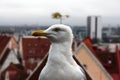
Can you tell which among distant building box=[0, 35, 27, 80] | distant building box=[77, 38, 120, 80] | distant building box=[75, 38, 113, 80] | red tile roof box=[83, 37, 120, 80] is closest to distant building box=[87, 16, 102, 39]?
distant building box=[0, 35, 27, 80]

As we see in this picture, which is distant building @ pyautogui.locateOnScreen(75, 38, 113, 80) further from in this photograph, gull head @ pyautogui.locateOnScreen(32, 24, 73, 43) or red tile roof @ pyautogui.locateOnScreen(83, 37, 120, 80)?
gull head @ pyautogui.locateOnScreen(32, 24, 73, 43)

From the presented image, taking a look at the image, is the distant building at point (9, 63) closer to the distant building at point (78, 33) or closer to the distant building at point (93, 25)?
the distant building at point (78, 33)

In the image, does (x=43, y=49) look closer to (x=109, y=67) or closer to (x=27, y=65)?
(x=27, y=65)

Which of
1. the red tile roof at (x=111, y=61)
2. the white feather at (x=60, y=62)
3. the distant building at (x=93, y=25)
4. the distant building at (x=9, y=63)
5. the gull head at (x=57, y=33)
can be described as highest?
the gull head at (x=57, y=33)

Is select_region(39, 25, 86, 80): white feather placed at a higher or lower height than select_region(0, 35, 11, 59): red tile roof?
higher

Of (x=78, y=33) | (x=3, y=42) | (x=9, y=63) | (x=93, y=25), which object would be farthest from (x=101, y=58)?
(x=93, y=25)

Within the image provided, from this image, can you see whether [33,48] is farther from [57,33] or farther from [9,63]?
[57,33]

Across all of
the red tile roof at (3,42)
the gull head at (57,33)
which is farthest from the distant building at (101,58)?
the red tile roof at (3,42)
